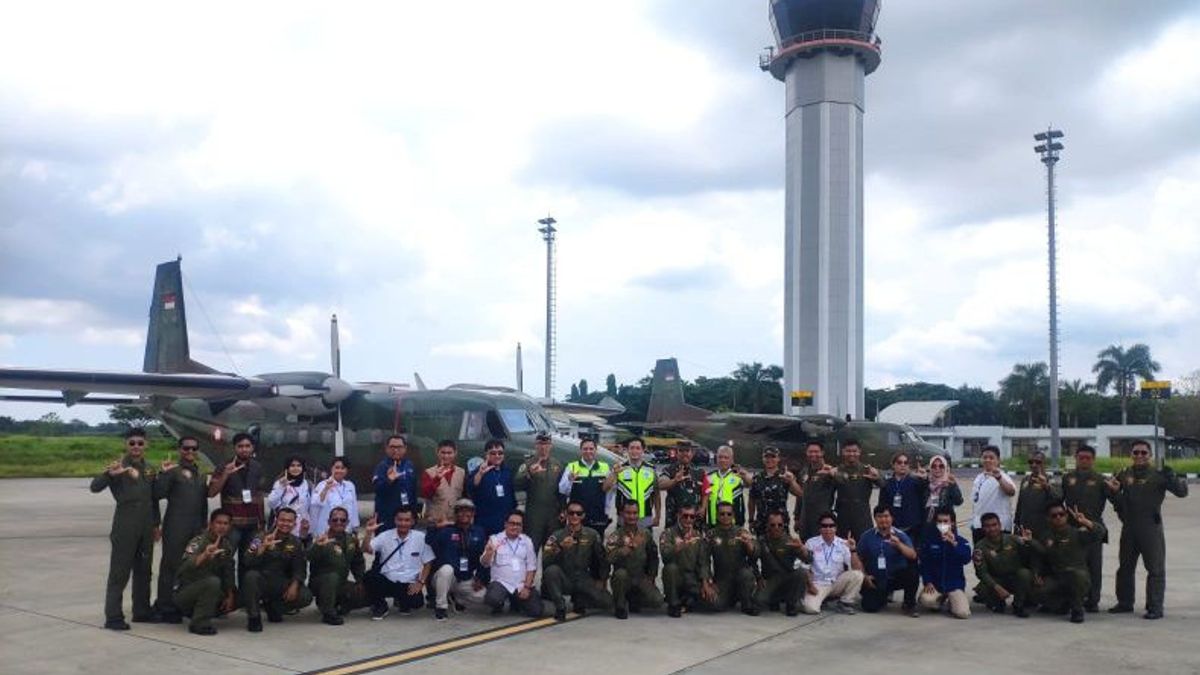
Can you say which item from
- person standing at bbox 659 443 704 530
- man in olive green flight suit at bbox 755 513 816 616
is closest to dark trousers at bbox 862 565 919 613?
man in olive green flight suit at bbox 755 513 816 616

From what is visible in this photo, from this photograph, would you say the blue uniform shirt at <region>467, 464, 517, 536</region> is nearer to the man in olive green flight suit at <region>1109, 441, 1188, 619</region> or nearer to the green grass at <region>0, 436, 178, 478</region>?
the man in olive green flight suit at <region>1109, 441, 1188, 619</region>

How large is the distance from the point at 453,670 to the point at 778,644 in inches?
102

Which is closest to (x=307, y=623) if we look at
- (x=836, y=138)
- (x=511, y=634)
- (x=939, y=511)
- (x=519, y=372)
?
(x=511, y=634)

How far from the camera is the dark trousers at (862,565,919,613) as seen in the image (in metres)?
8.95

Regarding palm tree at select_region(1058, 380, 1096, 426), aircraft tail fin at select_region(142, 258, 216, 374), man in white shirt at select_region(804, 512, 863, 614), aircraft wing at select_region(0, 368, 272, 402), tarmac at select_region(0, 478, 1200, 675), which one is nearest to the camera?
tarmac at select_region(0, 478, 1200, 675)

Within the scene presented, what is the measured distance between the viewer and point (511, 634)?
26.0ft

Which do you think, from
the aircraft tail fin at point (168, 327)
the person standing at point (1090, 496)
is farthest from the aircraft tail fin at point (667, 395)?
the person standing at point (1090, 496)

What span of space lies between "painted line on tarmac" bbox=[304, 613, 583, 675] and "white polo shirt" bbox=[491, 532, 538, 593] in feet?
1.41

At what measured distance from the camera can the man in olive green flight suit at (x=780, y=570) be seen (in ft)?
28.9

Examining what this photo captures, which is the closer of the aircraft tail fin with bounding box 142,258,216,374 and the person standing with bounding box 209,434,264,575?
the person standing with bounding box 209,434,264,575

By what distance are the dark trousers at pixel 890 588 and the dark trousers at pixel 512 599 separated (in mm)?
3039

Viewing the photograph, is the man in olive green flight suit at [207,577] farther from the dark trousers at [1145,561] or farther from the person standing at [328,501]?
the dark trousers at [1145,561]

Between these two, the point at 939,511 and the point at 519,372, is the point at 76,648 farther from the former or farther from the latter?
the point at 519,372

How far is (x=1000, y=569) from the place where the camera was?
891 cm
